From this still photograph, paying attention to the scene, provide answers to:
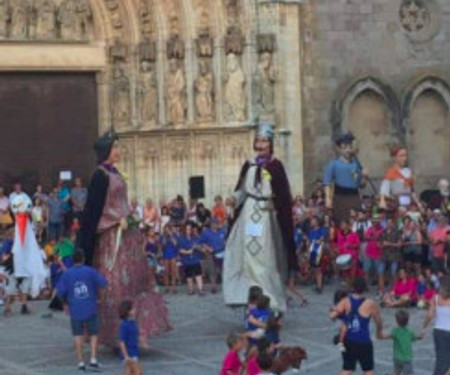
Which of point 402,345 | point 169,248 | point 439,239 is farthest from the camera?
point 169,248

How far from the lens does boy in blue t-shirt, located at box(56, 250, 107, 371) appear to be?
15.1 m

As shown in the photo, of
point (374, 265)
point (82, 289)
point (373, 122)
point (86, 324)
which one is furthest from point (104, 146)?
point (373, 122)

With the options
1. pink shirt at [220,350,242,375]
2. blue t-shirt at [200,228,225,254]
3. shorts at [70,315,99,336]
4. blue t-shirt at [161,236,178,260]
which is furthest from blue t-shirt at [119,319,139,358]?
blue t-shirt at [200,228,225,254]

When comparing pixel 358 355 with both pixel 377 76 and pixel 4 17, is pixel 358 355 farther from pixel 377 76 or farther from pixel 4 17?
pixel 377 76

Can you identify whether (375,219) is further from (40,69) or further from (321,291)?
(40,69)

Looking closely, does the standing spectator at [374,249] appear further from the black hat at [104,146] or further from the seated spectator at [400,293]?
the black hat at [104,146]

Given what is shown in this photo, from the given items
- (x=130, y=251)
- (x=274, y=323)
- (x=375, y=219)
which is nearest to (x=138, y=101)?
(x=375, y=219)

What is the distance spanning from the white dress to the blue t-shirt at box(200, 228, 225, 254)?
5.81 metres

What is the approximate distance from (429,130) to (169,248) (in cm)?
882

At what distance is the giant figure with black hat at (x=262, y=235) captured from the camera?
1689 cm

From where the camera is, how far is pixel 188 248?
2252 centimetres

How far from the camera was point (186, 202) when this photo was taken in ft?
88.9

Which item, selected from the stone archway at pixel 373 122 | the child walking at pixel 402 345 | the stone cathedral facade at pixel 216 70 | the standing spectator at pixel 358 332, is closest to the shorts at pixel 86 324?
the standing spectator at pixel 358 332

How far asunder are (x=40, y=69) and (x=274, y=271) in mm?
12155
